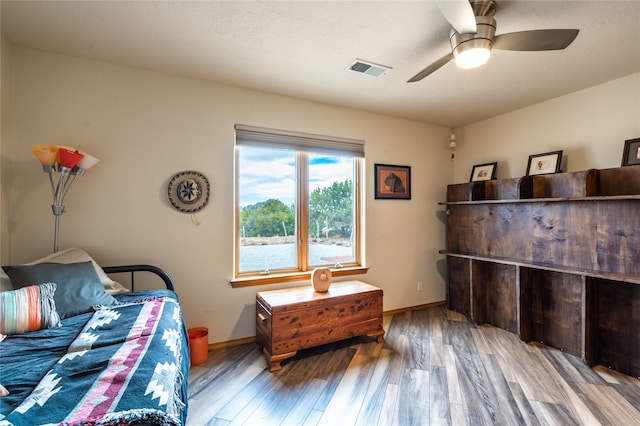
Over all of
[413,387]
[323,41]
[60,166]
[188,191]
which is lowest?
[413,387]

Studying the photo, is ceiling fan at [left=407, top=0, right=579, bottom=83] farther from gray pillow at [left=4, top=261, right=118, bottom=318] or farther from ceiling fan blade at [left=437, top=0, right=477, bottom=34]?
gray pillow at [left=4, top=261, right=118, bottom=318]

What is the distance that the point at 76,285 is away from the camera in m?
1.81

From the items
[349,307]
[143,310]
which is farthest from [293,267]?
[143,310]

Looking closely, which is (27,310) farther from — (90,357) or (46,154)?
(46,154)

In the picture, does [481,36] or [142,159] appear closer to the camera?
[481,36]

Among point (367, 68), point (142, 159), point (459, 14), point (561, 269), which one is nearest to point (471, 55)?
point (459, 14)

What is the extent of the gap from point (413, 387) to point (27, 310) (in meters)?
2.40

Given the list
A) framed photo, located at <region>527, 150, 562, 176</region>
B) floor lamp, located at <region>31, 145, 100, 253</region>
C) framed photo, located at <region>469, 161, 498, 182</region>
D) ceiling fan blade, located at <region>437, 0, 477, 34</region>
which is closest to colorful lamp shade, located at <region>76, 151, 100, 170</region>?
floor lamp, located at <region>31, 145, 100, 253</region>

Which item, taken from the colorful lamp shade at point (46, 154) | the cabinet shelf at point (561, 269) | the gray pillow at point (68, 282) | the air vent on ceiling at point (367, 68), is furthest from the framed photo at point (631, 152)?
the colorful lamp shade at point (46, 154)

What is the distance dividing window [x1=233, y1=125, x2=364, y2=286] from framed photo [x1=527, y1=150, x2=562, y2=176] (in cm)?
187

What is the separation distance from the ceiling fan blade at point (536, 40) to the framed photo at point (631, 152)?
157 cm

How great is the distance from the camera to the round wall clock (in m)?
2.59

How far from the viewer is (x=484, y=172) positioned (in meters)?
3.71

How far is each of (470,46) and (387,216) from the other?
7.32 ft
